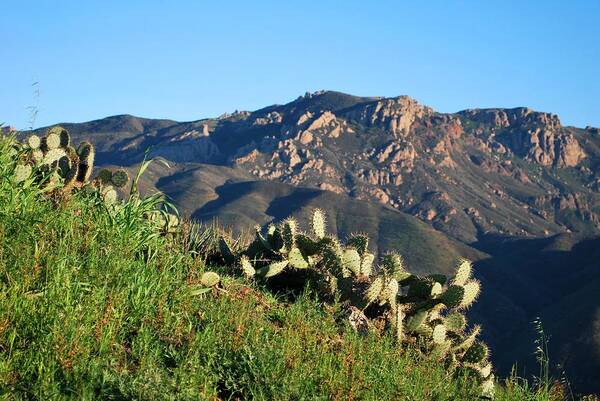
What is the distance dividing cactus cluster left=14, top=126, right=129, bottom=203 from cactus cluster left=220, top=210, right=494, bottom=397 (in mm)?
1832

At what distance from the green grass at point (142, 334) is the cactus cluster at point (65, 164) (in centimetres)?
156

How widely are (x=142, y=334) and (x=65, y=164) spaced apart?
4885 millimetres

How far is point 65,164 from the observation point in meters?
9.98

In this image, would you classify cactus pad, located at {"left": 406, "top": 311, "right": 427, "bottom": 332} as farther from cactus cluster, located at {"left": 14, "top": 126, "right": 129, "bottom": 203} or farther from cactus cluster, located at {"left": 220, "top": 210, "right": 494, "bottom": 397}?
cactus cluster, located at {"left": 14, "top": 126, "right": 129, "bottom": 203}

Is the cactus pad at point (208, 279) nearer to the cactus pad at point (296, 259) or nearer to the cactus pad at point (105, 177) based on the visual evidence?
the cactus pad at point (296, 259)

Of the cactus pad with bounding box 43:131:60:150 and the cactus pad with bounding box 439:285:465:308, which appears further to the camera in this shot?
the cactus pad with bounding box 43:131:60:150

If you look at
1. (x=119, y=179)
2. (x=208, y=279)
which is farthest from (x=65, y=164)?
(x=208, y=279)

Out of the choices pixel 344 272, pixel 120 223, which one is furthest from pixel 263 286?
pixel 120 223

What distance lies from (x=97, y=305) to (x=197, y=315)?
3.68 feet

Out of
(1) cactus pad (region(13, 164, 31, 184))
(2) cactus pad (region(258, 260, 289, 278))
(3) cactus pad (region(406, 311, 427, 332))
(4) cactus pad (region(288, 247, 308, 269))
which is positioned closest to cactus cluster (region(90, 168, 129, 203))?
(1) cactus pad (region(13, 164, 31, 184))

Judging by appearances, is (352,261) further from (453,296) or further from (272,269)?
(453,296)

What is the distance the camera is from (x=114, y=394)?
498 centimetres

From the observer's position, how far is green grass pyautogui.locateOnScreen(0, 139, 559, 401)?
16.7 feet

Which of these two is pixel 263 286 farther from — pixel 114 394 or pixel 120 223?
pixel 114 394
